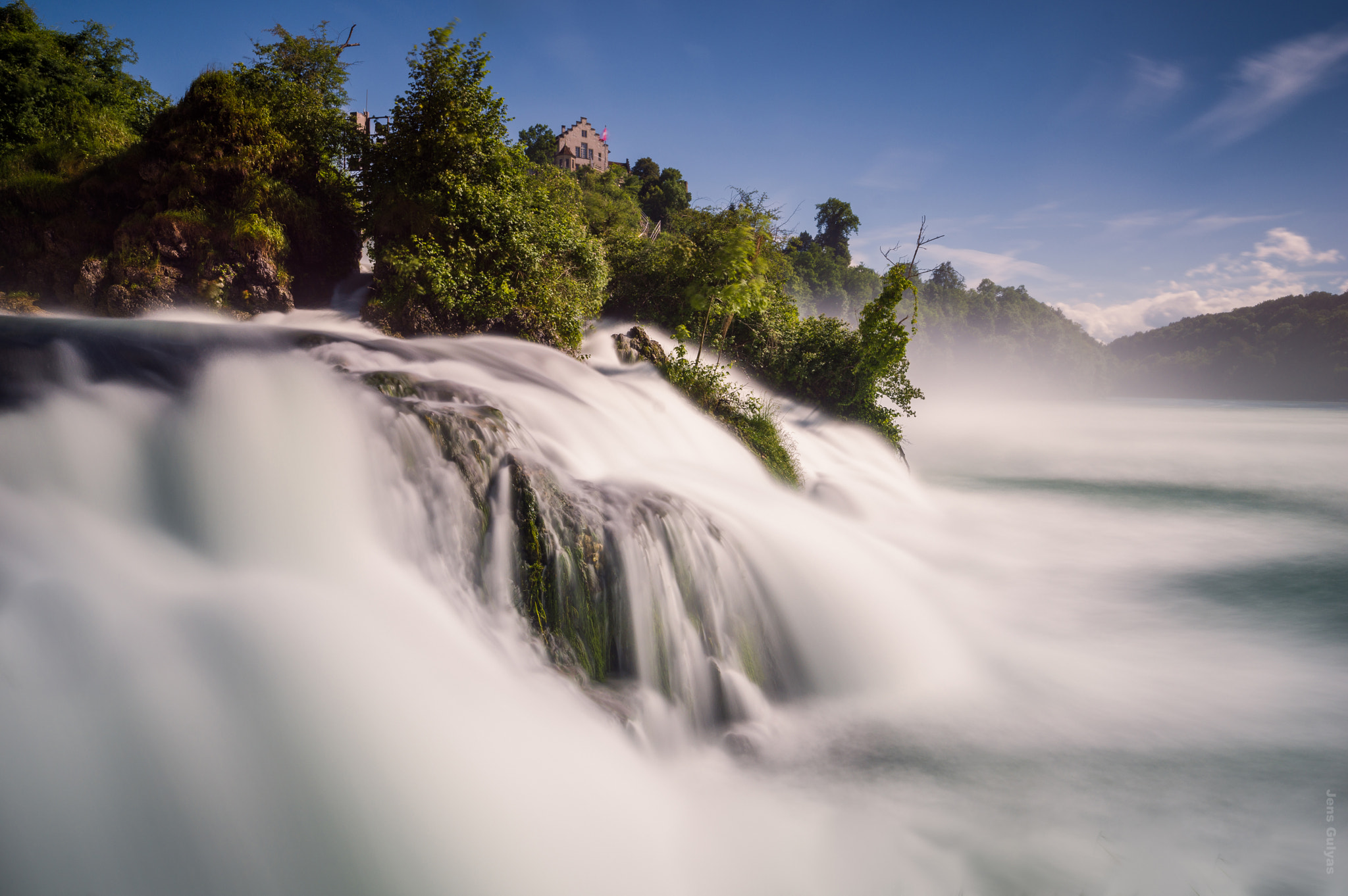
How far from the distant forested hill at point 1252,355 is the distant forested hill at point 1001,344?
9105 mm

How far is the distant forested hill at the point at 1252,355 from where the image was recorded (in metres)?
81.7

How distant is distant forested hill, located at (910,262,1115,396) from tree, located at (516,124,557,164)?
54.9 m

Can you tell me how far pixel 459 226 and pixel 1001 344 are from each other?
105847 mm

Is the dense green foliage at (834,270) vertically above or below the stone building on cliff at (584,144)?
below

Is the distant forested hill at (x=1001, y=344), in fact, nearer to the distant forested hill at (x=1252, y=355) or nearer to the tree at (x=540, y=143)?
the distant forested hill at (x=1252, y=355)

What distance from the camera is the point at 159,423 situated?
4.18 meters

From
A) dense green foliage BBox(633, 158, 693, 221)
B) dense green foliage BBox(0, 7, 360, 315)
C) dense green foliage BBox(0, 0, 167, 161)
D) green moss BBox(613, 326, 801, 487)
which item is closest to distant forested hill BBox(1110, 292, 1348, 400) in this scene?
dense green foliage BBox(633, 158, 693, 221)

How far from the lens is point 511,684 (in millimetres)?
3906

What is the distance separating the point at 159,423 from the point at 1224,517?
18.2 m

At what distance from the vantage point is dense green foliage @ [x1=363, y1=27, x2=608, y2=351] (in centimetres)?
1076

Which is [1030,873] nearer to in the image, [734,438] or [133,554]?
[133,554]

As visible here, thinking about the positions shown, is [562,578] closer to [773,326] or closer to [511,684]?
[511,684]

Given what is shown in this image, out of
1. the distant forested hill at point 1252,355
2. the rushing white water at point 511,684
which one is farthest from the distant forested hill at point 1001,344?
the rushing white water at point 511,684

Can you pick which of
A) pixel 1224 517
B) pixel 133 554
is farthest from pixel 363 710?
pixel 1224 517
